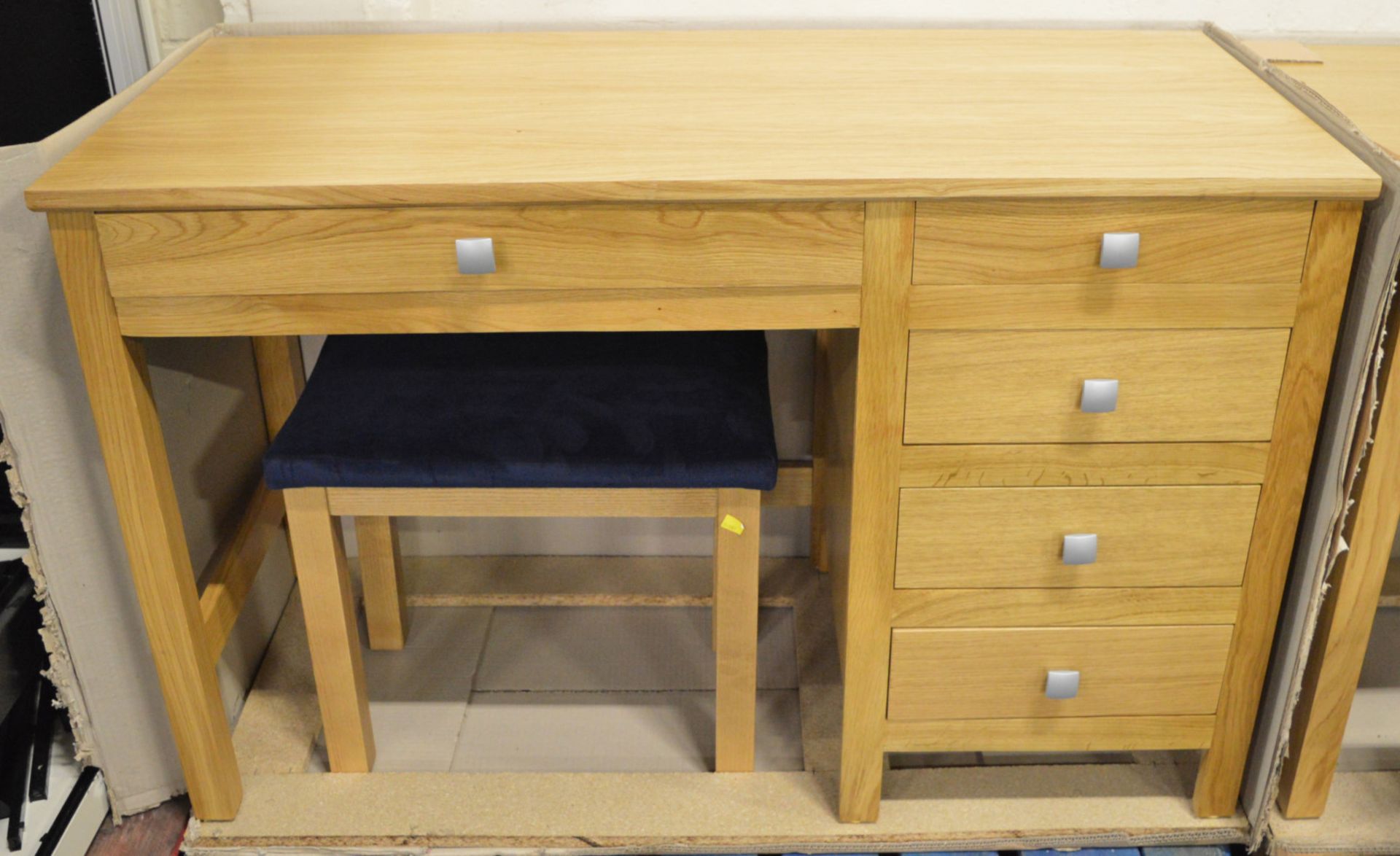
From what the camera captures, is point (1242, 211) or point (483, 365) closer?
point (1242, 211)

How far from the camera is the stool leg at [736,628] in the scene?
1337 mm

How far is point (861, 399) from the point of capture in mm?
1205

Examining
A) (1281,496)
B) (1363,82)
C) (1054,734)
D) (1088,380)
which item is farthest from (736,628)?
(1363,82)

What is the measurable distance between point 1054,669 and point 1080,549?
155 mm

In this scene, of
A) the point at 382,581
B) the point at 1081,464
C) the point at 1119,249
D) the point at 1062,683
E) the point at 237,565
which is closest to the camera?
the point at 1119,249

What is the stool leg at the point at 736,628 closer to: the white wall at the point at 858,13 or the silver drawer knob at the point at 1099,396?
the silver drawer knob at the point at 1099,396

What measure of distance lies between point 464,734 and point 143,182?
790mm

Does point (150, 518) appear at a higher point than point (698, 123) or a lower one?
lower

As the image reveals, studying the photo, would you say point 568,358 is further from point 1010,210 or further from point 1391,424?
point 1391,424

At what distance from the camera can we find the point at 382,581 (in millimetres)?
1696

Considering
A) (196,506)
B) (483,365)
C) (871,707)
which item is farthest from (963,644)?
(196,506)

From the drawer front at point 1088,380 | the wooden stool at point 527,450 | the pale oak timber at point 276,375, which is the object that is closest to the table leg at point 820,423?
the wooden stool at point 527,450

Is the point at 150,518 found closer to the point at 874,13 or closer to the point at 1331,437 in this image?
the point at 874,13

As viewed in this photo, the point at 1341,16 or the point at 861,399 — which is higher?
the point at 1341,16
